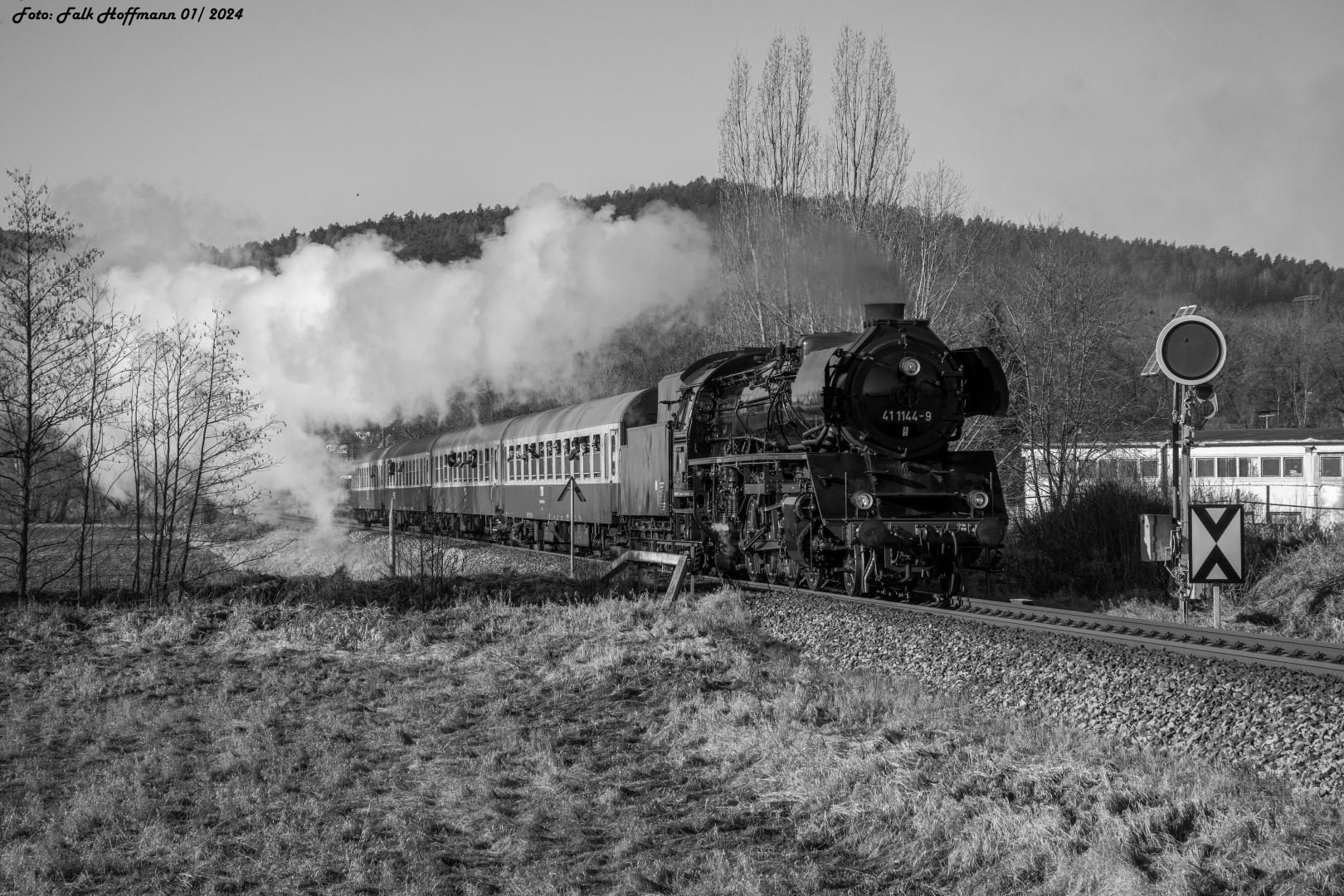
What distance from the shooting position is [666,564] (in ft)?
51.0

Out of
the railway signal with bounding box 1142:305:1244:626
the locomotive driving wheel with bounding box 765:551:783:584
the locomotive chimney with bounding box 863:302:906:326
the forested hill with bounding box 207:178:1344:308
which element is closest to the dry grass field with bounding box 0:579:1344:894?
the locomotive driving wheel with bounding box 765:551:783:584

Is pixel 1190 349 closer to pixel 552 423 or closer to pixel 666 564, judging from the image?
pixel 666 564

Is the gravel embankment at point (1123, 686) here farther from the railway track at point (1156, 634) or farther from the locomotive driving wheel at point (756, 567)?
the locomotive driving wheel at point (756, 567)

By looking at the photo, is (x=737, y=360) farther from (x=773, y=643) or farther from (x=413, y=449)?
(x=413, y=449)

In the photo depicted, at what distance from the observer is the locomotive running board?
46.4ft

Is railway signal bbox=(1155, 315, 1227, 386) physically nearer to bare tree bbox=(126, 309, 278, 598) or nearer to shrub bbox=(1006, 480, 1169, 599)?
shrub bbox=(1006, 480, 1169, 599)

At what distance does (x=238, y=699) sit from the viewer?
30.9ft

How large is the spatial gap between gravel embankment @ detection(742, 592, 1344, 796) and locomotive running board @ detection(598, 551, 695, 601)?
2946 millimetres

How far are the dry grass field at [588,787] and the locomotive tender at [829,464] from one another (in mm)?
2295

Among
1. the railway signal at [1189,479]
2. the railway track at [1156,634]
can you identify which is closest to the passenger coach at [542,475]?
the railway track at [1156,634]

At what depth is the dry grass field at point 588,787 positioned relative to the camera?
5273 millimetres

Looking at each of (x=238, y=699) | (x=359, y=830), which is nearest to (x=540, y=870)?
(x=359, y=830)

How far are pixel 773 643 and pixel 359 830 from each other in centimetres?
619

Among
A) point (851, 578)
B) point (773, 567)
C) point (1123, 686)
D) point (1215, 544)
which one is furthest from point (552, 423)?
point (1123, 686)
